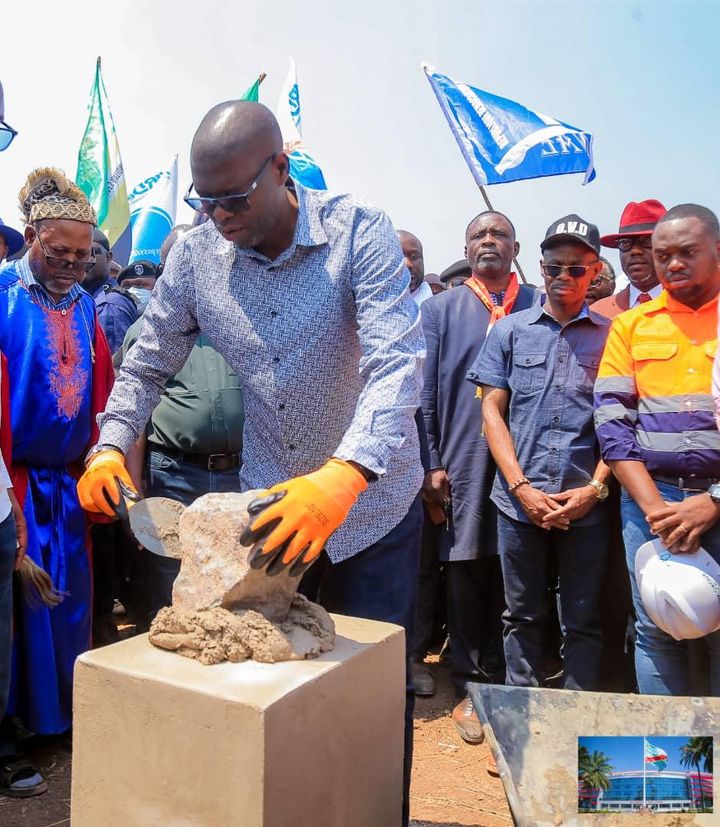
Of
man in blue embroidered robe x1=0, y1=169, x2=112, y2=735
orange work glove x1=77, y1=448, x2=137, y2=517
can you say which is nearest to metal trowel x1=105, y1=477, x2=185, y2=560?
orange work glove x1=77, y1=448, x2=137, y2=517

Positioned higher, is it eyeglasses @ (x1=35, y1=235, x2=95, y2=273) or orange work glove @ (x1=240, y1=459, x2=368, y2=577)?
eyeglasses @ (x1=35, y1=235, x2=95, y2=273)

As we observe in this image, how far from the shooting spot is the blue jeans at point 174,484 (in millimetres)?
3531

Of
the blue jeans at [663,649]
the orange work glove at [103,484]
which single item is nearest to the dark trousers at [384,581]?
the orange work glove at [103,484]

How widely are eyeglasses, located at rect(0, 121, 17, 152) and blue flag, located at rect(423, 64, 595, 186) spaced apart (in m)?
3.53

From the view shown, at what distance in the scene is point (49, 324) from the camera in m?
3.35

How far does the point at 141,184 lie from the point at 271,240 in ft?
28.1

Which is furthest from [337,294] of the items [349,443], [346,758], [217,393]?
[217,393]

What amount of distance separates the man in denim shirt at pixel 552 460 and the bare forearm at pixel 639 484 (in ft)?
1.05

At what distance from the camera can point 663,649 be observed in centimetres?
296

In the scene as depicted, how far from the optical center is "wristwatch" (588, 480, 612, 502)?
3.34 m

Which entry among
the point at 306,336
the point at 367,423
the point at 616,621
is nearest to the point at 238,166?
Result: the point at 306,336

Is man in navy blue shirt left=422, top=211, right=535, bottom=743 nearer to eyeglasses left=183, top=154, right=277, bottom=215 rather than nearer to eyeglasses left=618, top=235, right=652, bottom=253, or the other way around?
eyeglasses left=618, top=235, right=652, bottom=253

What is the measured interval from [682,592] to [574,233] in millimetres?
1586

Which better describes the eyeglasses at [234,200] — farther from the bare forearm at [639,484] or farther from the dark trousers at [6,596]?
the bare forearm at [639,484]
